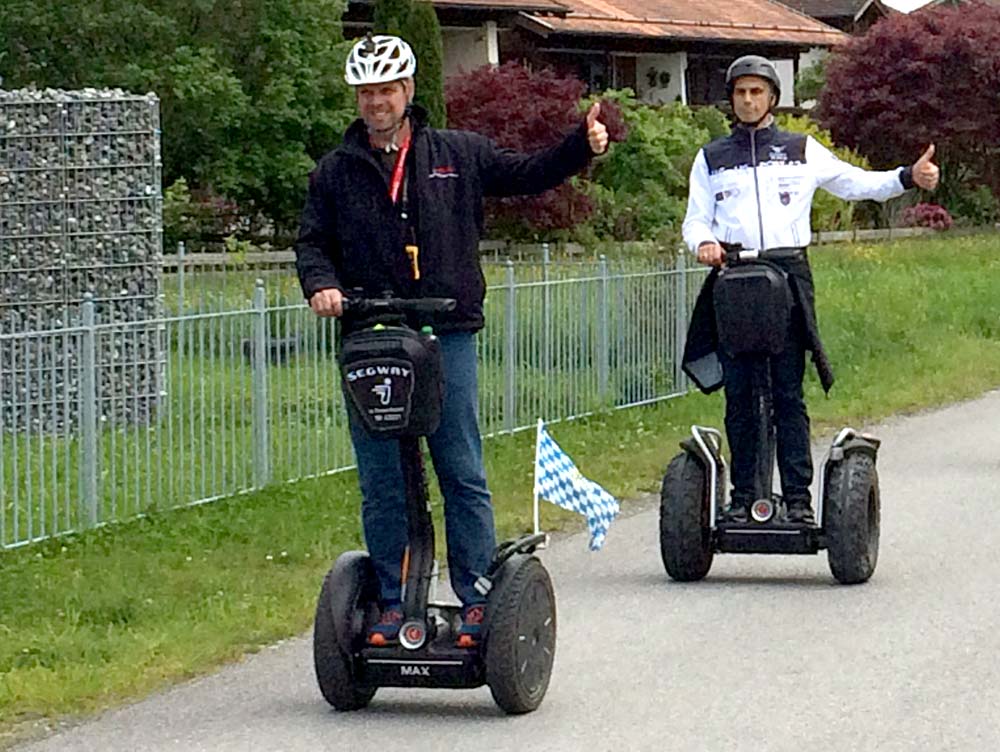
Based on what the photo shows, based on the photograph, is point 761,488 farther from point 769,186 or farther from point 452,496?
point 452,496

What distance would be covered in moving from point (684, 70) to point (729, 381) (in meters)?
48.3

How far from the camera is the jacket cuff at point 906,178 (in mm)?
9133

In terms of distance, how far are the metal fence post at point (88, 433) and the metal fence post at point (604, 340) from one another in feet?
19.4

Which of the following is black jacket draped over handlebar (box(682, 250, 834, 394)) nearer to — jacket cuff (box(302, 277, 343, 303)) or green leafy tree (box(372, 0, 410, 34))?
jacket cuff (box(302, 277, 343, 303))

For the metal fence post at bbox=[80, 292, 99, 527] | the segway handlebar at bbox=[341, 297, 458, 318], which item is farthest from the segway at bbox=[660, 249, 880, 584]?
the metal fence post at bbox=[80, 292, 99, 527]

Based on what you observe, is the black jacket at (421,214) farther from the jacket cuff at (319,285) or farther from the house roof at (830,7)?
the house roof at (830,7)

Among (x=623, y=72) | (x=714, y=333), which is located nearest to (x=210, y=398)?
(x=714, y=333)

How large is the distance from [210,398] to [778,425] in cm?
376

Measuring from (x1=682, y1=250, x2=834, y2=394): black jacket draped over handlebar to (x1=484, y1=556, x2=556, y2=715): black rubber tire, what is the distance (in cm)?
251

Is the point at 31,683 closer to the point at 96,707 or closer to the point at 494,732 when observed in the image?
the point at 96,707

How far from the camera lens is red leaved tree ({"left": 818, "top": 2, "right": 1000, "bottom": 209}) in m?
51.8

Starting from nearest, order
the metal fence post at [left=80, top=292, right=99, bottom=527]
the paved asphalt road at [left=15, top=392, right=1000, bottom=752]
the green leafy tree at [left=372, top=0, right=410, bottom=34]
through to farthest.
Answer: the paved asphalt road at [left=15, top=392, right=1000, bottom=752] → the metal fence post at [left=80, top=292, right=99, bottom=527] → the green leafy tree at [left=372, top=0, right=410, bottom=34]

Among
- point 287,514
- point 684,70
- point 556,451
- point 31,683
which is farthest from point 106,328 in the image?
point 684,70

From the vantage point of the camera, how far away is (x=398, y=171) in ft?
23.7
